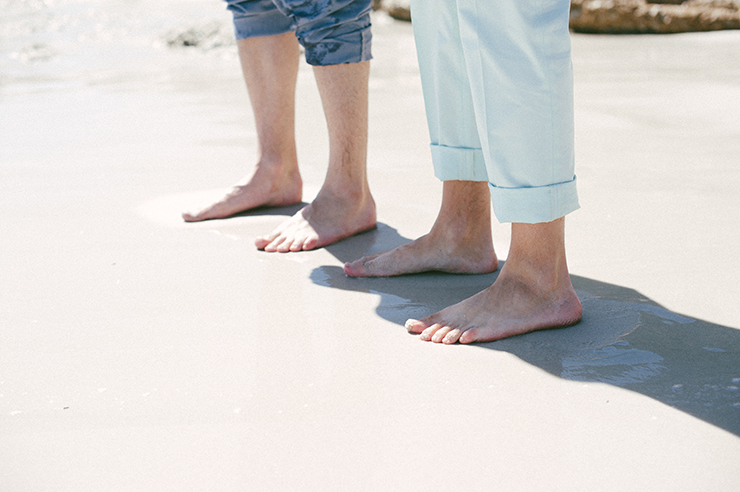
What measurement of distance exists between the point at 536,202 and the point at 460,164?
30 centimetres

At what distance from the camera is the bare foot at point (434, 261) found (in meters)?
1.54

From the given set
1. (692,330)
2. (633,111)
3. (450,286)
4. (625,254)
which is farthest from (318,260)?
(633,111)

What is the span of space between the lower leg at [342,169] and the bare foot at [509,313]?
56 centimetres

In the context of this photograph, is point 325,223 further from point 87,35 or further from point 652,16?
point 87,35

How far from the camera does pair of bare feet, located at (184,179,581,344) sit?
125cm

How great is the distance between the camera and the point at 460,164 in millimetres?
1459

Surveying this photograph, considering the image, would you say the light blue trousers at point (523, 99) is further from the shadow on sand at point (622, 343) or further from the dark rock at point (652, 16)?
the dark rock at point (652, 16)

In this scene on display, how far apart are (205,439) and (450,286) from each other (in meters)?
0.67

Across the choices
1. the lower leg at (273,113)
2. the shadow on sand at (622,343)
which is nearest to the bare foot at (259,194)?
the lower leg at (273,113)

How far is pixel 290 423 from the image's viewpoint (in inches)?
39.1

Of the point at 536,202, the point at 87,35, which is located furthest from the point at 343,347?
the point at 87,35

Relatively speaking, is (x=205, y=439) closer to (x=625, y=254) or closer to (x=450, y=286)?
(x=450, y=286)

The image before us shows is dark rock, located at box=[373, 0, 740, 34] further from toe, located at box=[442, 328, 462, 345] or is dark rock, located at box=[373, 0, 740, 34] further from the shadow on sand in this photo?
toe, located at box=[442, 328, 462, 345]

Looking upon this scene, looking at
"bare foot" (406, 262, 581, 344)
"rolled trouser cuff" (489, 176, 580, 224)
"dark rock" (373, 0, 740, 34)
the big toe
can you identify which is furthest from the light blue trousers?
"dark rock" (373, 0, 740, 34)
